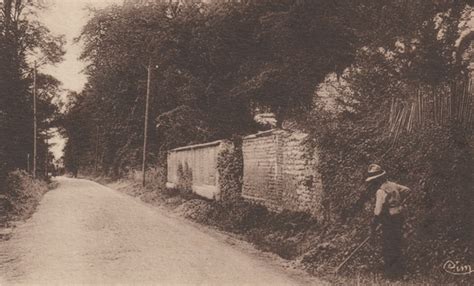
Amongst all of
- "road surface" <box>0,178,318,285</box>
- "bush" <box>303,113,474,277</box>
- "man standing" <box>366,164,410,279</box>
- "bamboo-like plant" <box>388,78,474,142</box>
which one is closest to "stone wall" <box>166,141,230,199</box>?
"road surface" <box>0,178,318,285</box>

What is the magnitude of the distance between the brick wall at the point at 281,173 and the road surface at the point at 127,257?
6.54 feet

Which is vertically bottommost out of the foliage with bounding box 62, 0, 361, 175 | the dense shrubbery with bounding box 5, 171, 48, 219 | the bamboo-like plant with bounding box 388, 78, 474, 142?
the dense shrubbery with bounding box 5, 171, 48, 219

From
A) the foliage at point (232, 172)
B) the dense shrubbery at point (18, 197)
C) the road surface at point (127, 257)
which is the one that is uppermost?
the foliage at point (232, 172)

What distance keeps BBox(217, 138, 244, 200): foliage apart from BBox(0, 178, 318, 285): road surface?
10.1 feet

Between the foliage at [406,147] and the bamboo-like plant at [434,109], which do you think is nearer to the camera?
the foliage at [406,147]

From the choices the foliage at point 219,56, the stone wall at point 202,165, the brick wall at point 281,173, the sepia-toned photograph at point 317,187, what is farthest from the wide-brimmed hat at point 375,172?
the foliage at point 219,56

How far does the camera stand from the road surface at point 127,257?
23.7 feet

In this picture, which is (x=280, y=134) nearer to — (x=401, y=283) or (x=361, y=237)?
(x=361, y=237)

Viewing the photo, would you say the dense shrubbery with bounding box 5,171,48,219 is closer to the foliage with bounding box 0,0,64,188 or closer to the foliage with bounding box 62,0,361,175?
the foliage with bounding box 0,0,64,188

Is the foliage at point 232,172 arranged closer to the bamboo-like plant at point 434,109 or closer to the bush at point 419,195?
the bush at point 419,195

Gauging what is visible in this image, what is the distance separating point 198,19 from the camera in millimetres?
29859

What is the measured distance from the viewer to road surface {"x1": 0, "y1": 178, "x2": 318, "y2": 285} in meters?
7.23

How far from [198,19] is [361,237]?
23.3 meters

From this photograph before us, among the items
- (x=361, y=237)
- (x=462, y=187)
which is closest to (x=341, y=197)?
(x=361, y=237)
